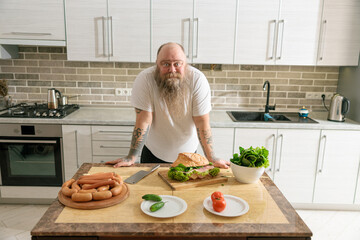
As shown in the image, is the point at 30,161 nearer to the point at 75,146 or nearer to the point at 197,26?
the point at 75,146

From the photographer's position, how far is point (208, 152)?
2215mm

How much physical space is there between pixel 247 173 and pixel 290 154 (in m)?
1.65

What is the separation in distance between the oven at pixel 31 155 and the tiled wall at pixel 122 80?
655mm

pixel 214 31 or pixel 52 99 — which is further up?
pixel 214 31

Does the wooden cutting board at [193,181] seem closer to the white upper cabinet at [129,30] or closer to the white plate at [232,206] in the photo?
the white plate at [232,206]

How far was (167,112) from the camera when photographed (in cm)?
230

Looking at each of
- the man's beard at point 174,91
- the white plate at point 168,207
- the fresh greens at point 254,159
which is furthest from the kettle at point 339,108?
the white plate at point 168,207

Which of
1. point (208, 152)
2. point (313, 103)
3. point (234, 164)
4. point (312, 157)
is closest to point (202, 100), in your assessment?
point (208, 152)

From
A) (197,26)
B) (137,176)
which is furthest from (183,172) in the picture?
(197,26)

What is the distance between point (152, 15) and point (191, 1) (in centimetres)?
40

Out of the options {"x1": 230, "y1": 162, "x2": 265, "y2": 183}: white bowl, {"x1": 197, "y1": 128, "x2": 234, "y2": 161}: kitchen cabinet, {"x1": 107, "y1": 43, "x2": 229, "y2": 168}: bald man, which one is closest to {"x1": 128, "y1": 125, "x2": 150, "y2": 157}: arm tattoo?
{"x1": 107, "y1": 43, "x2": 229, "y2": 168}: bald man

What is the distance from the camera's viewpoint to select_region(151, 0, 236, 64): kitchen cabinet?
3.05m

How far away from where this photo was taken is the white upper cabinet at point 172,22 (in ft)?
9.98

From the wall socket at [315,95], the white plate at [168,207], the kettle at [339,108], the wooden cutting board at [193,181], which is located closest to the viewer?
the white plate at [168,207]
